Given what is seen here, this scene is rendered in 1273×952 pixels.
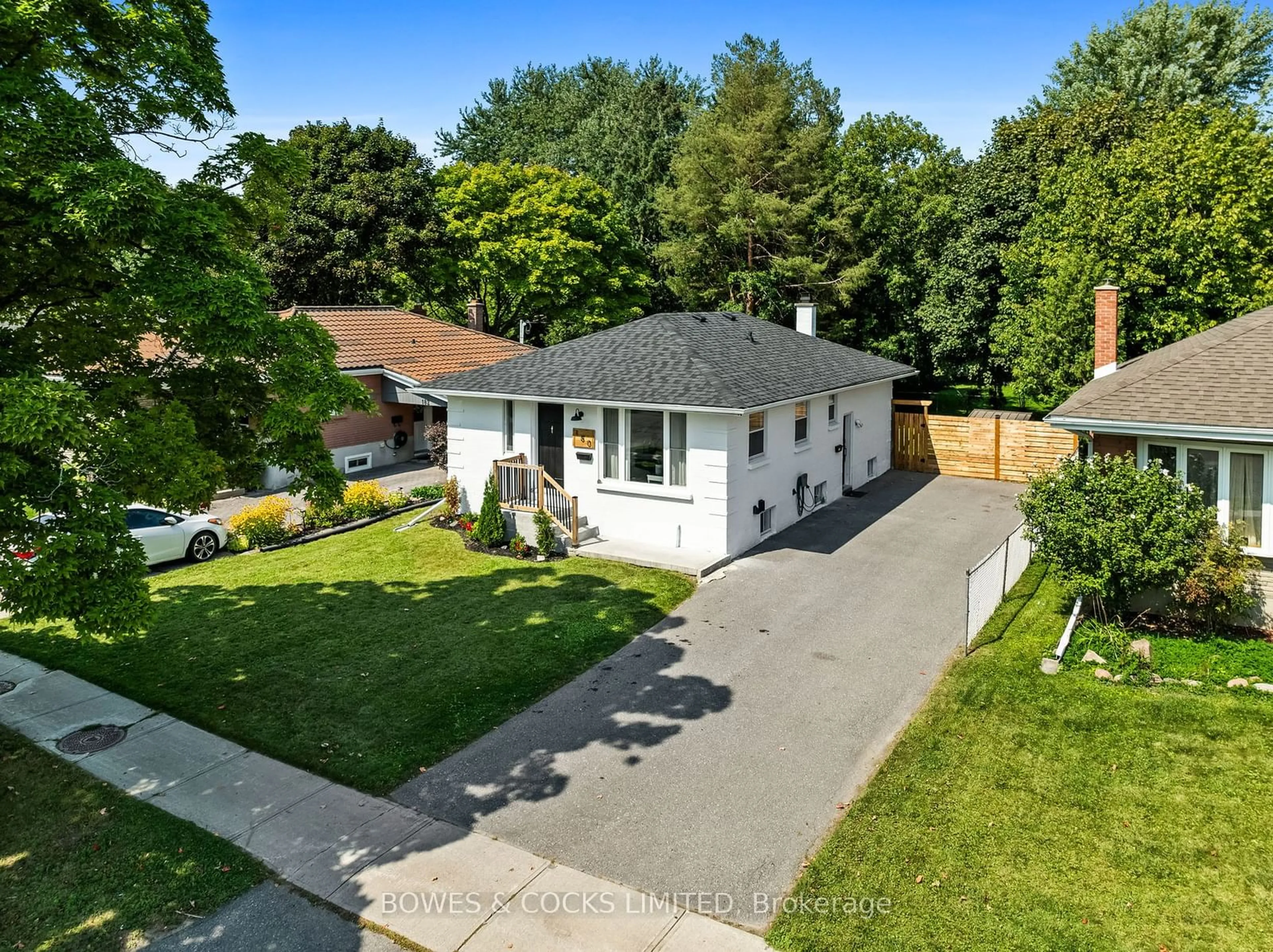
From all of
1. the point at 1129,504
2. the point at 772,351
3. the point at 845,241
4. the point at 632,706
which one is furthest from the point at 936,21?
the point at 632,706

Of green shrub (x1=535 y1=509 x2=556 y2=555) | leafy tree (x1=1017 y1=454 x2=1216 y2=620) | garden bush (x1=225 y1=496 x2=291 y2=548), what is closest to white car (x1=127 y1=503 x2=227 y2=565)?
garden bush (x1=225 y1=496 x2=291 y2=548)

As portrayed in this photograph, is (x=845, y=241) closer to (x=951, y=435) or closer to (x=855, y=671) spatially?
(x=951, y=435)

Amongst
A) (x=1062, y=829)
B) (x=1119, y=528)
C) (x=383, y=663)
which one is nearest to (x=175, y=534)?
(x=383, y=663)

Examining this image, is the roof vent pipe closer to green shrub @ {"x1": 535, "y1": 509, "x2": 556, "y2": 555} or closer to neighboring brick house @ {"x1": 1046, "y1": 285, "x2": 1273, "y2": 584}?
green shrub @ {"x1": 535, "y1": 509, "x2": 556, "y2": 555}

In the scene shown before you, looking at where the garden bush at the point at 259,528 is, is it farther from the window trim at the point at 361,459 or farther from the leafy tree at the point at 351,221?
the leafy tree at the point at 351,221

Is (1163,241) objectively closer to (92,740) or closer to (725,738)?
(725,738)
